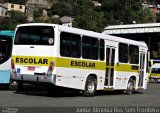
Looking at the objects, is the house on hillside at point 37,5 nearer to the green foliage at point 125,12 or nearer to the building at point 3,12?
the building at point 3,12

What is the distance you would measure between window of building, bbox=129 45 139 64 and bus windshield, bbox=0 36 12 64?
596 cm

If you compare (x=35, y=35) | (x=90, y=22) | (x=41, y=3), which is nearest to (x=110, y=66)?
(x=35, y=35)

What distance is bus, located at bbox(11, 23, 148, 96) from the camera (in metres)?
17.3

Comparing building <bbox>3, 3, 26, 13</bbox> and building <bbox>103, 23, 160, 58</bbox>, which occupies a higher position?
building <bbox>3, 3, 26, 13</bbox>

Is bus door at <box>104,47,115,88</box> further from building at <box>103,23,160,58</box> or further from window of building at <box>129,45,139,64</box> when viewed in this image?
building at <box>103,23,160,58</box>

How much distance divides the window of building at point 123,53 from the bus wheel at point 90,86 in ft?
8.37

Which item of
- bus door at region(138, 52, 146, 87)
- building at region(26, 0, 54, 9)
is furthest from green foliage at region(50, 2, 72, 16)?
bus door at region(138, 52, 146, 87)

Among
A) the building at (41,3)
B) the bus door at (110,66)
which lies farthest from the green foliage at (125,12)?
the bus door at (110,66)

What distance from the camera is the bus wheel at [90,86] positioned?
755 inches

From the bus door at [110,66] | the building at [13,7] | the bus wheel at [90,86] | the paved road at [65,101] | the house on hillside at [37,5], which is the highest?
the house on hillside at [37,5]

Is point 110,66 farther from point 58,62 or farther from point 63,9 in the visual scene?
point 63,9

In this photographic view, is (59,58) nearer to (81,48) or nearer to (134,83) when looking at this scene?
(81,48)

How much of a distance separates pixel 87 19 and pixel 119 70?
181 feet

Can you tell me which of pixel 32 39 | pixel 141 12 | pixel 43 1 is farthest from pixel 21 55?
pixel 43 1
